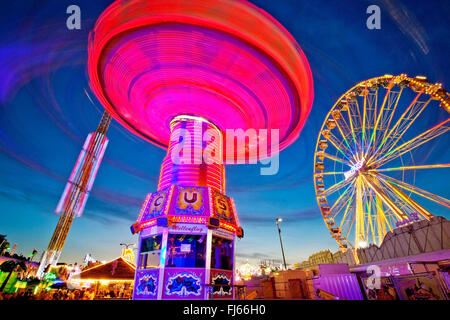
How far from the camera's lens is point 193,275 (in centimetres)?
1096

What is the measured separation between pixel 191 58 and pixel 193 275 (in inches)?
470

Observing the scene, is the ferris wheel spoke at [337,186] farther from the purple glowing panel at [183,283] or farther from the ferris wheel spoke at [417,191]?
the purple glowing panel at [183,283]

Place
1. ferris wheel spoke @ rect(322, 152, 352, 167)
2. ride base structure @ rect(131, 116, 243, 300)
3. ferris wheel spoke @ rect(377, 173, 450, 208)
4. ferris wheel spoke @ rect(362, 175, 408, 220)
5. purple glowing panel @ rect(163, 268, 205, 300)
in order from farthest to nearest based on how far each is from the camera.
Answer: ferris wheel spoke @ rect(322, 152, 352, 167) < ferris wheel spoke @ rect(362, 175, 408, 220) < ferris wheel spoke @ rect(377, 173, 450, 208) < ride base structure @ rect(131, 116, 243, 300) < purple glowing panel @ rect(163, 268, 205, 300)

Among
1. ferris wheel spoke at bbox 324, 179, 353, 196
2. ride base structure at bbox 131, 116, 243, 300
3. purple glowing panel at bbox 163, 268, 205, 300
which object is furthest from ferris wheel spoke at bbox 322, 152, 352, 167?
purple glowing panel at bbox 163, 268, 205, 300

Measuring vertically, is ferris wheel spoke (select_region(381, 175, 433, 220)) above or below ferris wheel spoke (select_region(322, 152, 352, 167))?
below

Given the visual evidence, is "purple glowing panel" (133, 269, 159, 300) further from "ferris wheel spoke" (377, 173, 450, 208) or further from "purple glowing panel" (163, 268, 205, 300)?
"ferris wheel spoke" (377, 173, 450, 208)

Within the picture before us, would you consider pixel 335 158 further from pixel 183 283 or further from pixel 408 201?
pixel 183 283

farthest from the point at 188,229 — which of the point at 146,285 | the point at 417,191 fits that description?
the point at 417,191

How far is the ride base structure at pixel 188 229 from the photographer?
1088cm

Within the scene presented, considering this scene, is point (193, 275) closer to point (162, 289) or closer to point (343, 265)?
point (162, 289)

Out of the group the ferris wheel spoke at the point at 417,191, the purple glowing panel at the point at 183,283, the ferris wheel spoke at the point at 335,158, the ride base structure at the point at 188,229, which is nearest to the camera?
the purple glowing panel at the point at 183,283

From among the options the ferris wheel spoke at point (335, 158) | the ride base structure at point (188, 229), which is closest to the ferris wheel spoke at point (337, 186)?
the ferris wheel spoke at point (335, 158)

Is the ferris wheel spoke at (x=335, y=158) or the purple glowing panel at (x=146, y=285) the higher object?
the ferris wheel spoke at (x=335, y=158)

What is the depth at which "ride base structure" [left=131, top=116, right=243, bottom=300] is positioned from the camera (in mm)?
10883
